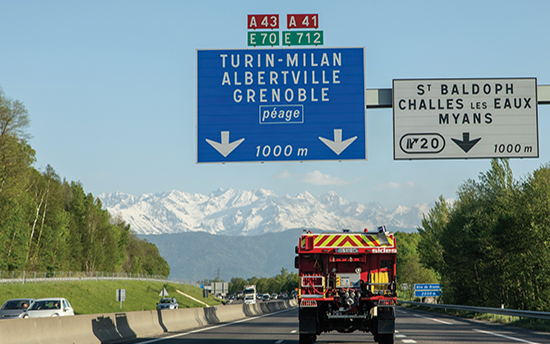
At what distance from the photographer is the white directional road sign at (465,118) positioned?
55.2 feet

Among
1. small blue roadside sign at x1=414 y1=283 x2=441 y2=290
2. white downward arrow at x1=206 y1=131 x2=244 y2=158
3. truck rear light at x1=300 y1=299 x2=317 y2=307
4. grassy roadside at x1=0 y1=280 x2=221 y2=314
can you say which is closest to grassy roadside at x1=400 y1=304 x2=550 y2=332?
truck rear light at x1=300 y1=299 x2=317 y2=307

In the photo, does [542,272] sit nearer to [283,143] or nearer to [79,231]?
[283,143]

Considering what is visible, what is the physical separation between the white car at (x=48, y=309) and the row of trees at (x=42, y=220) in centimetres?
3596

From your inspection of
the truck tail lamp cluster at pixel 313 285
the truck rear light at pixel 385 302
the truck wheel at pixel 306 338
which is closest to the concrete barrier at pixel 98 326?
the truck wheel at pixel 306 338

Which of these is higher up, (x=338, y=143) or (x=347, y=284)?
(x=338, y=143)

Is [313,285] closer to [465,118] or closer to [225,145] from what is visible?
[225,145]

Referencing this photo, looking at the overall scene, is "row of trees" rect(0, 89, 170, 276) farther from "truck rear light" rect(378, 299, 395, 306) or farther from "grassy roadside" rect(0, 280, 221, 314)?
"truck rear light" rect(378, 299, 395, 306)

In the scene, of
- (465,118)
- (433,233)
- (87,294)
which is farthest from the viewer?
(433,233)

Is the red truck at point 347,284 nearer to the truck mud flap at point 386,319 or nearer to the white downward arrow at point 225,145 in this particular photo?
the truck mud flap at point 386,319

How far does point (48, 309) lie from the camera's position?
27.3m

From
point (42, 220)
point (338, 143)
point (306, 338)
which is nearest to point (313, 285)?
point (306, 338)

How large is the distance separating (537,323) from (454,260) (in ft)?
123

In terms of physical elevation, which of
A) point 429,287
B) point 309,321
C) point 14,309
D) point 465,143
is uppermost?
point 465,143

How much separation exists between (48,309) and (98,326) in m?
10.4
